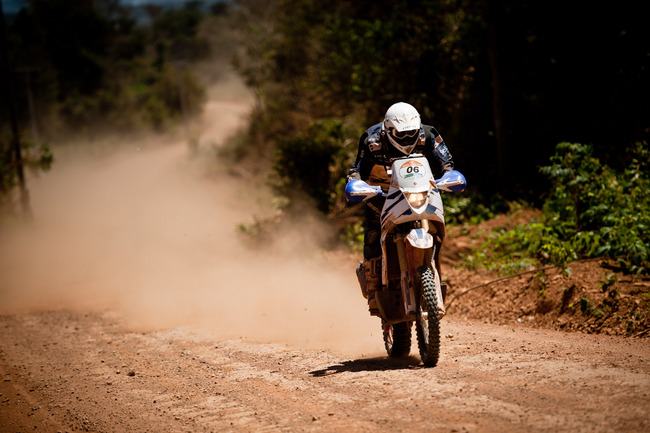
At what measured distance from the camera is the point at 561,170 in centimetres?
1068

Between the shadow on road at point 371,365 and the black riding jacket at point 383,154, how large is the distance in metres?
1.80

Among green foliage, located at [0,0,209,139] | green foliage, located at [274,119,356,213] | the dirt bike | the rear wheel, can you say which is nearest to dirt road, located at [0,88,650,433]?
the rear wheel

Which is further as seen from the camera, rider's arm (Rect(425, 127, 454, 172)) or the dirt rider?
rider's arm (Rect(425, 127, 454, 172))

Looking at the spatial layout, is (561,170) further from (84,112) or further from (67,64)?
(67,64)

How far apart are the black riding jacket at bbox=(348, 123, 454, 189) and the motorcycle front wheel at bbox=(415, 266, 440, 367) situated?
1.22 meters

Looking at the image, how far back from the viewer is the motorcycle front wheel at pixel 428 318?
6281 mm

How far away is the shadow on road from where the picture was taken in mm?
6750

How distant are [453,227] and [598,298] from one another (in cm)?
569

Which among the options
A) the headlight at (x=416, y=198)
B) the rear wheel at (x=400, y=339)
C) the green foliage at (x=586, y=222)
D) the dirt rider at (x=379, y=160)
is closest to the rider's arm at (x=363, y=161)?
the dirt rider at (x=379, y=160)

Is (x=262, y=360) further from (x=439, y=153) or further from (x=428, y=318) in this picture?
(x=439, y=153)

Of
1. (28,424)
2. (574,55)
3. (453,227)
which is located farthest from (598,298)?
(574,55)

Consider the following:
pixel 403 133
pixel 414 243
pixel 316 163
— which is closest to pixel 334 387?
pixel 414 243

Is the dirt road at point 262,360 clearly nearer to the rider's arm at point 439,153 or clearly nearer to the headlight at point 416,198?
the headlight at point 416,198

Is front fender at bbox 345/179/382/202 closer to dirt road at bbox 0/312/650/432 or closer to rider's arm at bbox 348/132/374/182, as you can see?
rider's arm at bbox 348/132/374/182
